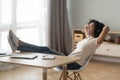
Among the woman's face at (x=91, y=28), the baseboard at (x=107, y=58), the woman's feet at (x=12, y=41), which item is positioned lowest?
the baseboard at (x=107, y=58)

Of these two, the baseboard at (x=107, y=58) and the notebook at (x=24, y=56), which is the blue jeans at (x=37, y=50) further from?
the baseboard at (x=107, y=58)

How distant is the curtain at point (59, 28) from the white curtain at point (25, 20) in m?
0.14

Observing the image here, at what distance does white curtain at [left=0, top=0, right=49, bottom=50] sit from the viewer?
15.7ft

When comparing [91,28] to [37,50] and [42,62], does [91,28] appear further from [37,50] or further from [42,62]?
[42,62]

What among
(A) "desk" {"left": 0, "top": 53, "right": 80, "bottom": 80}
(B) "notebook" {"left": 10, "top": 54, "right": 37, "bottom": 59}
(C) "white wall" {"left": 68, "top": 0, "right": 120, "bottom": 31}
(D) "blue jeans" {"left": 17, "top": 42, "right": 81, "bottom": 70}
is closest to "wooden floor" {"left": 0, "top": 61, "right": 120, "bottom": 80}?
(D) "blue jeans" {"left": 17, "top": 42, "right": 81, "bottom": 70}

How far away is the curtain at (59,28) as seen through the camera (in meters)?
5.64

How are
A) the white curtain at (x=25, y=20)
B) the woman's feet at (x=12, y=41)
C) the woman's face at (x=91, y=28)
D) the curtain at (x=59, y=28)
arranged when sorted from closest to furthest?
1. the woman's feet at (x=12, y=41)
2. the woman's face at (x=91, y=28)
3. the white curtain at (x=25, y=20)
4. the curtain at (x=59, y=28)

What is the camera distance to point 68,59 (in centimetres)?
283

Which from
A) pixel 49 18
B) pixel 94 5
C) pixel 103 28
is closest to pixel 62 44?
pixel 49 18

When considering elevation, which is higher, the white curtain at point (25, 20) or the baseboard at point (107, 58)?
the white curtain at point (25, 20)

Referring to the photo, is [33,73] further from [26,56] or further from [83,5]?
[83,5]

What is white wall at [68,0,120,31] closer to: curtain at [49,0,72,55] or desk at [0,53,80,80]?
curtain at [49,0,72,55]

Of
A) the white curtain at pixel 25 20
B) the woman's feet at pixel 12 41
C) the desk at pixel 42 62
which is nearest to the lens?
the desk at pixel 42 62

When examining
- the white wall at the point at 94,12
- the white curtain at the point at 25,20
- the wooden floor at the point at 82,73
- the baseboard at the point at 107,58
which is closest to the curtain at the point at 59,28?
the white curtain at the point at 25,20
